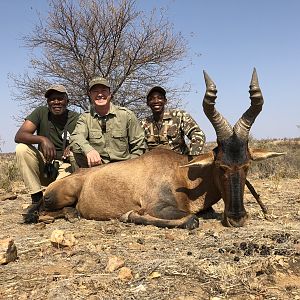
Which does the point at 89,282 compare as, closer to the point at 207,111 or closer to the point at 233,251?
the point at 233,251

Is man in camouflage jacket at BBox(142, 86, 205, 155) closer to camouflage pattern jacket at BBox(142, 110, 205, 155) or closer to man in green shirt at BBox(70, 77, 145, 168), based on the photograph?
camouflage pattern jacket at BBox(142, 110, 205, 155)

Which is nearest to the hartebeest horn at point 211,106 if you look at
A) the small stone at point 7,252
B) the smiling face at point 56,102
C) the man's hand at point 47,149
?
the man's hand at point 47,149

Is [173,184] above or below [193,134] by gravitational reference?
below

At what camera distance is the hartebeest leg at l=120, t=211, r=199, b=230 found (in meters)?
4.70

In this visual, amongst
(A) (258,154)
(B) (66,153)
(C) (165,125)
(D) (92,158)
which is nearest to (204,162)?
(A) (258,154)

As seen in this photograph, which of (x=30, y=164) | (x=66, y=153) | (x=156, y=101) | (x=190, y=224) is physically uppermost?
(x=156, y=101)

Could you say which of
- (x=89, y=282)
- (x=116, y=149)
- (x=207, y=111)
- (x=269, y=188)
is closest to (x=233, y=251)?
(x=89, y=282)

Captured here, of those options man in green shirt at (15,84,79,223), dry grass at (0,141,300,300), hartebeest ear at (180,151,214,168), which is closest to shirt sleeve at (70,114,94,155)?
man in green shirt at (15,84,79,223)

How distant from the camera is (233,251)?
3.50 m

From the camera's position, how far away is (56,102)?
6.73 meters

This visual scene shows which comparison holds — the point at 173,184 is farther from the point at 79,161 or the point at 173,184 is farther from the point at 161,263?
the point at 161,263

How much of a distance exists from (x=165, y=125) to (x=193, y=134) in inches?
27.0

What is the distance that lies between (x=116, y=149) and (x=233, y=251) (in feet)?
11.1

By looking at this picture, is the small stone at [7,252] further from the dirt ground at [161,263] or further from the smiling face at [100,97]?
the smiling face at [100,97]
